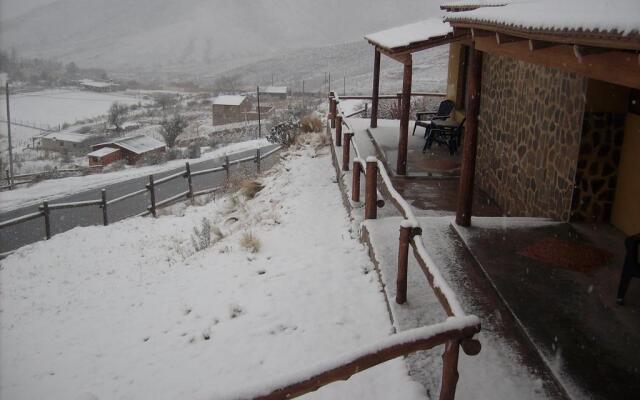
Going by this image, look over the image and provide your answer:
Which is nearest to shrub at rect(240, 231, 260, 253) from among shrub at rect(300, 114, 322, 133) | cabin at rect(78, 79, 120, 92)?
shrub at rect(300, 114, 322, 133)

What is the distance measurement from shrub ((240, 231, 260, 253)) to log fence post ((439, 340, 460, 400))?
467 cm

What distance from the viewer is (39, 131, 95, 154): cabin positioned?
45.1 meters

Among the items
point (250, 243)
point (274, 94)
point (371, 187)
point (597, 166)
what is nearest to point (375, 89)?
point (250, 243)

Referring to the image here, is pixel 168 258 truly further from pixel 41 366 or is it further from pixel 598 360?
pixel 598 360

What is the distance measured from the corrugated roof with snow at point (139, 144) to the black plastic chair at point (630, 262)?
34068 millimetres

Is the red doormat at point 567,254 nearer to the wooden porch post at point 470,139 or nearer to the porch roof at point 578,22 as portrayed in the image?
the wooden porch post at point 470,139

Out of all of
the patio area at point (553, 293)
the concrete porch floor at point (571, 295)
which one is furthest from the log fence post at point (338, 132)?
the concrete porch floor at point (571, 295)

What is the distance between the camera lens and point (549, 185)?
6.11m

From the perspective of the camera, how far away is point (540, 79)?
634 centimetres

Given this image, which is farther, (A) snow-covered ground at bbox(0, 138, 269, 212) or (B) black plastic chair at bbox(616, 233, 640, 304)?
(A) snow-covered ground at bbox(0, 138, 269, 212)

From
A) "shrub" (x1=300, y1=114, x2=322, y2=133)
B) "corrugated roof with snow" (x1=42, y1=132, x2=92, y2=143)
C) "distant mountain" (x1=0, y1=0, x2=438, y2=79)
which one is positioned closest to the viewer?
"shrub" (x1=300, y1=114, x2=322, y2=133)

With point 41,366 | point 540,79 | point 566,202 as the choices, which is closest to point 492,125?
point 540,79

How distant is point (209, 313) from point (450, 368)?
3.72 metres

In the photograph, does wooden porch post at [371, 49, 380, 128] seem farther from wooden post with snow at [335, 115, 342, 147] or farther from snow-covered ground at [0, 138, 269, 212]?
snow-covered ground at [0, 138, 269, 212]
